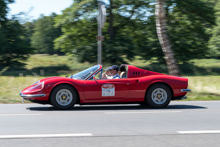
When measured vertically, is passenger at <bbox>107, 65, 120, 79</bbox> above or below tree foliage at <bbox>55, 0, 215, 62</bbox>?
below

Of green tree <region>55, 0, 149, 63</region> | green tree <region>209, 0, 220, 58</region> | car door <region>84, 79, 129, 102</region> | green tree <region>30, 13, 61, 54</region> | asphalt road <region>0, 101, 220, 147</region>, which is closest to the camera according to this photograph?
asphalt road <region>0, 101, 220, 147</region>

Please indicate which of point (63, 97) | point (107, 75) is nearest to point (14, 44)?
point (107, 75)

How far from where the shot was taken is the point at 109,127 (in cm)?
602

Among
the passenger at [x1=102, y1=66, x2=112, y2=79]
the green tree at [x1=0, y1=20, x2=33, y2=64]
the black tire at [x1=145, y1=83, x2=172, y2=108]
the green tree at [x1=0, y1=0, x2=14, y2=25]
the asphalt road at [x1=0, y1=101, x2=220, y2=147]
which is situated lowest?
the asphalt road at [x1=0, y1=101, x2=220, y2=147]

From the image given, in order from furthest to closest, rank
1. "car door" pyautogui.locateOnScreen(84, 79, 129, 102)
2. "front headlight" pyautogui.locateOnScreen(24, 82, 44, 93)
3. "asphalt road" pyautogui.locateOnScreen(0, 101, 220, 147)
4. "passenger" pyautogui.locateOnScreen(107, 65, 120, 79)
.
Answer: "passenger" pyautogui.locateOnScreen(107, 65, 120, 79) < "car door" pyautogui.locateOnScreen(84, 79, 129, 102) < "front headlight" pyautogui.locateOnScreen(24, 82, 44, 93) < "asphalt road" pyautogui.locateOnScreen(0, 101, 220, 147)

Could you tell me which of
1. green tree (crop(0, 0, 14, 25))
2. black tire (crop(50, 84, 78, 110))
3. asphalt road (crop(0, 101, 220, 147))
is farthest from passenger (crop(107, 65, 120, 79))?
green tree (crop(0, 0, 14, 25))

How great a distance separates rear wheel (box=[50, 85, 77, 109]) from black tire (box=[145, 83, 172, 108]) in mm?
1985

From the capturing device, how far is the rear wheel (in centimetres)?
809

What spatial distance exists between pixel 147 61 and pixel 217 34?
31.3 feet

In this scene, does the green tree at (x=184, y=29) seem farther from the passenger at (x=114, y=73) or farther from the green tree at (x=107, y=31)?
the passenger at (x=114, y=73)

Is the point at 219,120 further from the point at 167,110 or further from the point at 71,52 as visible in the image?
the point at 71,52

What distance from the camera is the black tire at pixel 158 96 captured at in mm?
8625

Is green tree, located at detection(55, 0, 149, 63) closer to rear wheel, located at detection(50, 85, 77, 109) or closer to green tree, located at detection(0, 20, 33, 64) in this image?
green tree, located at detection(0, 20, 33, 64)

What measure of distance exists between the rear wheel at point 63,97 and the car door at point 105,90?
1.10 ft
